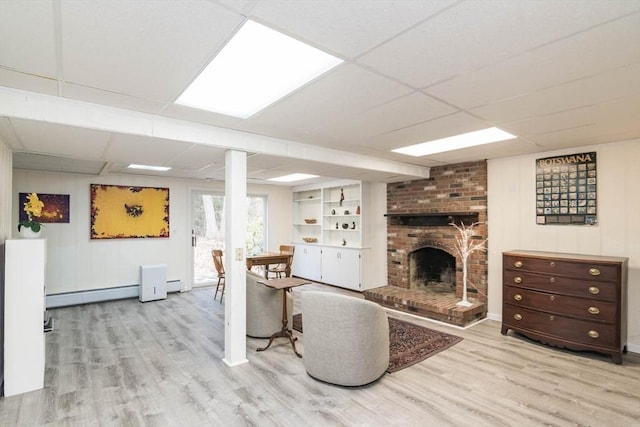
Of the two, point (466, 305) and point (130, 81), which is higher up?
point (130, 81)

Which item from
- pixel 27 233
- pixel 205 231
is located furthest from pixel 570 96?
pixel 205 231

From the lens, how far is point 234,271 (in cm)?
337

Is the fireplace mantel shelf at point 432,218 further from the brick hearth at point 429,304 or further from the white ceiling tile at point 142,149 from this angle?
the white ceiling tile at point 142,149

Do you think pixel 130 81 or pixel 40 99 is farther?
pixel 40 99

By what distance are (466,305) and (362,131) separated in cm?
316

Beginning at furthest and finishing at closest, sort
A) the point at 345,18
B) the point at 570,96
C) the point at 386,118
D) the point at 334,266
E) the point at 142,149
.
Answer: the point at 334,266 → the point at 142,149 → the point at 386,118 → the point at 570,96 → the point at 345,18

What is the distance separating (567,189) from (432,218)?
1920 mm

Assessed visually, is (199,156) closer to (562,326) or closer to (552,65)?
(552,65)

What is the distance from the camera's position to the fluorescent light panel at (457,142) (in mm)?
3545

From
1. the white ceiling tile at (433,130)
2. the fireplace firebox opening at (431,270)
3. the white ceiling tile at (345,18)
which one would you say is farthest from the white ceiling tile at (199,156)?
the fireplace firebox opening at (431,270)

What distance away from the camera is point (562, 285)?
3.67 metres

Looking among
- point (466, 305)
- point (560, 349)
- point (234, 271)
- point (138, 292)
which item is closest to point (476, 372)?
point (560, 349)

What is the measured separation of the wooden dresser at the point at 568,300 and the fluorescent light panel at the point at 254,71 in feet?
11.5

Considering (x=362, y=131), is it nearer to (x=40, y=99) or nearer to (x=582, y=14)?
(x=582, y=14)
